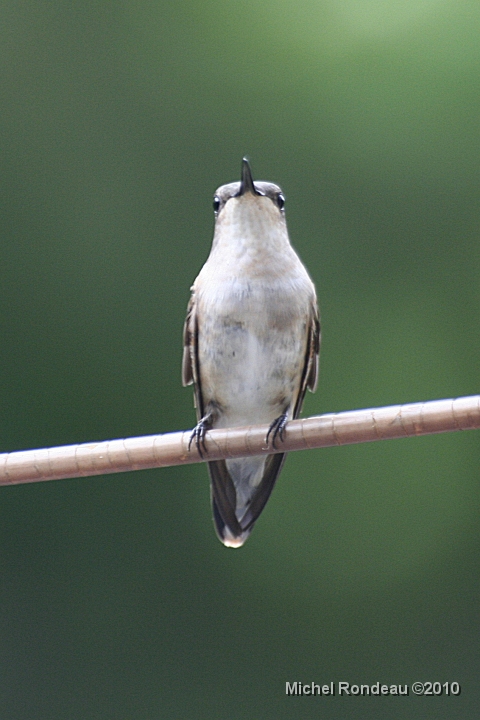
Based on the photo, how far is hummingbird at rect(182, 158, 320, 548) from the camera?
1.52 meters

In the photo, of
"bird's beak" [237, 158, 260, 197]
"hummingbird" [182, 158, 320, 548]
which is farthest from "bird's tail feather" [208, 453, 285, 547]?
"bird's beak" [237, 158, 260, 197]

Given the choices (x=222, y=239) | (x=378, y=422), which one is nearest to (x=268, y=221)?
(x=222, y=239)

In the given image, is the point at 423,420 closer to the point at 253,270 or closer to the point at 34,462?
the point at 34,462

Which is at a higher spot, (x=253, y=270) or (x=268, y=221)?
(x=268, y=221)

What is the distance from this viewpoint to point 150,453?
0.98 metres

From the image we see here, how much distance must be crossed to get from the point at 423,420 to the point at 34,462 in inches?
16.3

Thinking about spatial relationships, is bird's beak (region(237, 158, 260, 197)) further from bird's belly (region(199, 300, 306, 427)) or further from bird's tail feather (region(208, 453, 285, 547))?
bird's tail feather (region(208, 453, 285, 547))

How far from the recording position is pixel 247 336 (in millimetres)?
1532

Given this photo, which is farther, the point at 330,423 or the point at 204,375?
the point at 204,375

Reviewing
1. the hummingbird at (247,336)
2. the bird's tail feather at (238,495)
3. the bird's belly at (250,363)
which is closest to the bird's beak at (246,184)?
the hummingbird at (247,336)

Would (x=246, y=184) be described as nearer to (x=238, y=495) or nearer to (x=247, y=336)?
(x=247, y=336)

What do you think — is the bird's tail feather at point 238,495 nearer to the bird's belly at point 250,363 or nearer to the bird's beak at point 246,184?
the bird's belly at point 250,363

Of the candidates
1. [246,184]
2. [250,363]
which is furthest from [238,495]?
[246,184]

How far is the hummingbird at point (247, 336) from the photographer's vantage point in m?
1.52
